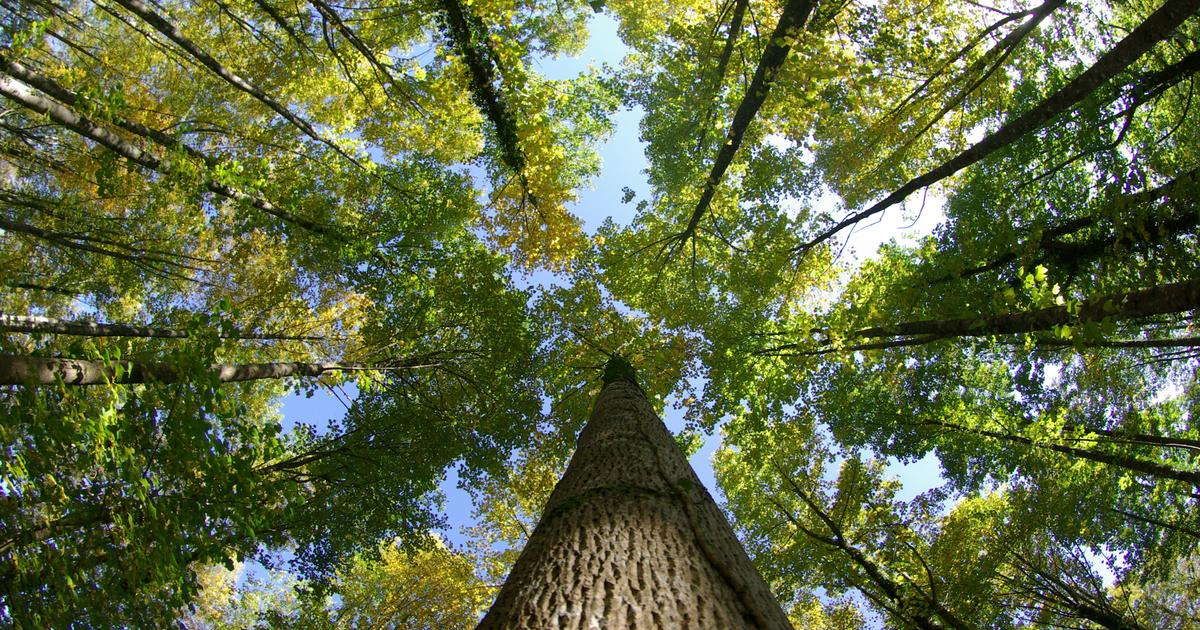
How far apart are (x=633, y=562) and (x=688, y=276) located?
9.45 meters

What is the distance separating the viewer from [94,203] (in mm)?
10578

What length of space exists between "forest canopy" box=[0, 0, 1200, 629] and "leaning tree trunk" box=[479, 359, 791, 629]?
1.88 metres

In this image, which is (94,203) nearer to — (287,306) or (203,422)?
(287,306)

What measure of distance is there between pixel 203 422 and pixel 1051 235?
28.0ft

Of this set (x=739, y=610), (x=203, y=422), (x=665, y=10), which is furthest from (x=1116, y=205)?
(x=665, y=10)

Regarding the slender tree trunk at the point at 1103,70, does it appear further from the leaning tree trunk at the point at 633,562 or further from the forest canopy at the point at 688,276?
the leaning tree trunk at the point at 633,562

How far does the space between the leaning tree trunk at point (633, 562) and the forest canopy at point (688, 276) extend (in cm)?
188

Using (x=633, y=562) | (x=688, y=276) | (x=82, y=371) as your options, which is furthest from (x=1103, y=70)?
(x=688, y=276)

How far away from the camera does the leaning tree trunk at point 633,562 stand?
2111 millimetres

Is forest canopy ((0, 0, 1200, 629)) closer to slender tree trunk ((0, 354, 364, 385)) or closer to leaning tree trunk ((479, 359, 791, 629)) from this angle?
slender tree trunk ((0, 354, 364, 385))

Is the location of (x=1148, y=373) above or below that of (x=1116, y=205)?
above

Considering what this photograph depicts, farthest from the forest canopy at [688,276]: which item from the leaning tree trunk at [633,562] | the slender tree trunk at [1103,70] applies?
the leaning tree trunk at [633,562]

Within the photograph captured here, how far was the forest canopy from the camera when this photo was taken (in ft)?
19.0

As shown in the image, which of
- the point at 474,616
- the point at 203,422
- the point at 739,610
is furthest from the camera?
the point at 474,616
